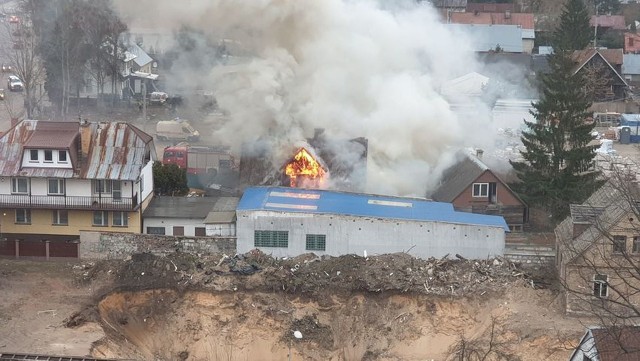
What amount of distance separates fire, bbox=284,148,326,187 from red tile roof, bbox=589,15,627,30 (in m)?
47.5

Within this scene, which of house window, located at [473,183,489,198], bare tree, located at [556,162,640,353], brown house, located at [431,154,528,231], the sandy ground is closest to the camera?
the sandy ground

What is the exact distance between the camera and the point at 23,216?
37.2 meters

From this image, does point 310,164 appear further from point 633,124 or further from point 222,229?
point 633,124

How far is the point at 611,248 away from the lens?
3153cm

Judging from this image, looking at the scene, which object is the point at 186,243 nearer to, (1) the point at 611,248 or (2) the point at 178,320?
(2) the point at 178,320

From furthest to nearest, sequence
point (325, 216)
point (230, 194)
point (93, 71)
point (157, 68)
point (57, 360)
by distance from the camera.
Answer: point (157, 68)
point (93, 71)
point (230, 194)
point (325, 216)
point (57, 360)

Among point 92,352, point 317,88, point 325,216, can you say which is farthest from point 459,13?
point 92,352

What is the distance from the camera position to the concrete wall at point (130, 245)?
36.1m

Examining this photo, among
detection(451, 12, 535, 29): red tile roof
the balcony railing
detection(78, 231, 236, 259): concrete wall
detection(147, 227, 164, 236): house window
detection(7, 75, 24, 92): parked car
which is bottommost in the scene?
detection(78, 231, 236, 259): concrete wall

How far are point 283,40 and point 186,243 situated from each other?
11.6 metres

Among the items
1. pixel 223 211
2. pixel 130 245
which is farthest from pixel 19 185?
pixel 223 211

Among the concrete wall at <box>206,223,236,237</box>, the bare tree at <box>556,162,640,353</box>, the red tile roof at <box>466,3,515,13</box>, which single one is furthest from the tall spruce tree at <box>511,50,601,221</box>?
the red tile roof at <box>466,3,515,13</box>

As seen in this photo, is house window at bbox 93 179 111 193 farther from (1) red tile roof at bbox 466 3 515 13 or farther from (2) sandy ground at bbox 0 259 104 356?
(1) red tile roof at bbox 466 3 515 13

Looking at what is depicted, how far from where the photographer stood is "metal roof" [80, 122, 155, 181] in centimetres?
3691
